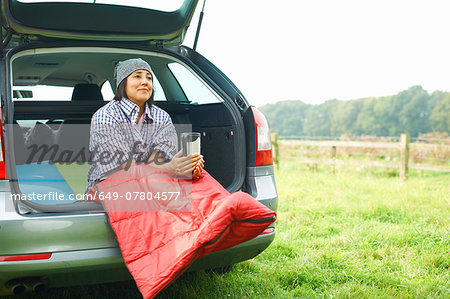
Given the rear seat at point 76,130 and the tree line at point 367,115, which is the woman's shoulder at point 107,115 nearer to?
the rear seat at point 76,130

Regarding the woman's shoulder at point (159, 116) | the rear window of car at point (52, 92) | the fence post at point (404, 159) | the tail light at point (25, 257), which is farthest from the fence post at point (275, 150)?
the tail light at point (25, 257)

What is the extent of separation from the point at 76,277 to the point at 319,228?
2387 mm

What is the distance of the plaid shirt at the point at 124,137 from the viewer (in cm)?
217

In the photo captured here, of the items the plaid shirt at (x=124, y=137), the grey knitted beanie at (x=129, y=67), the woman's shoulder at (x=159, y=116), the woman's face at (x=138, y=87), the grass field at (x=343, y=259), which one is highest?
the grey knitted beanie at (x=129, y=67)

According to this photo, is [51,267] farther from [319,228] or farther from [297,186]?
[297,186]

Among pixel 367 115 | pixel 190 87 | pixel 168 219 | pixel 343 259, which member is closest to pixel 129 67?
pixel 190 87

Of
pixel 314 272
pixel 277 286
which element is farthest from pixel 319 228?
pixel 277 286

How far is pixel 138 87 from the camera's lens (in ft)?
8.16

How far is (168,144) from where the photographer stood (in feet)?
8.13

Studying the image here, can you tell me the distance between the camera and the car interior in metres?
2.75

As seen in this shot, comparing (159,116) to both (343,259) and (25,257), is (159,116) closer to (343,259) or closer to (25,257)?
(25,257)

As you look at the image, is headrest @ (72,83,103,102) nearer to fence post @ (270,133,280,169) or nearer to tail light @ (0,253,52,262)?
tail light @ (0,253,52,262)

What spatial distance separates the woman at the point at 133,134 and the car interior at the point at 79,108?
0.26m

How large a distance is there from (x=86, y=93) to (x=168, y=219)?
1.86 m
